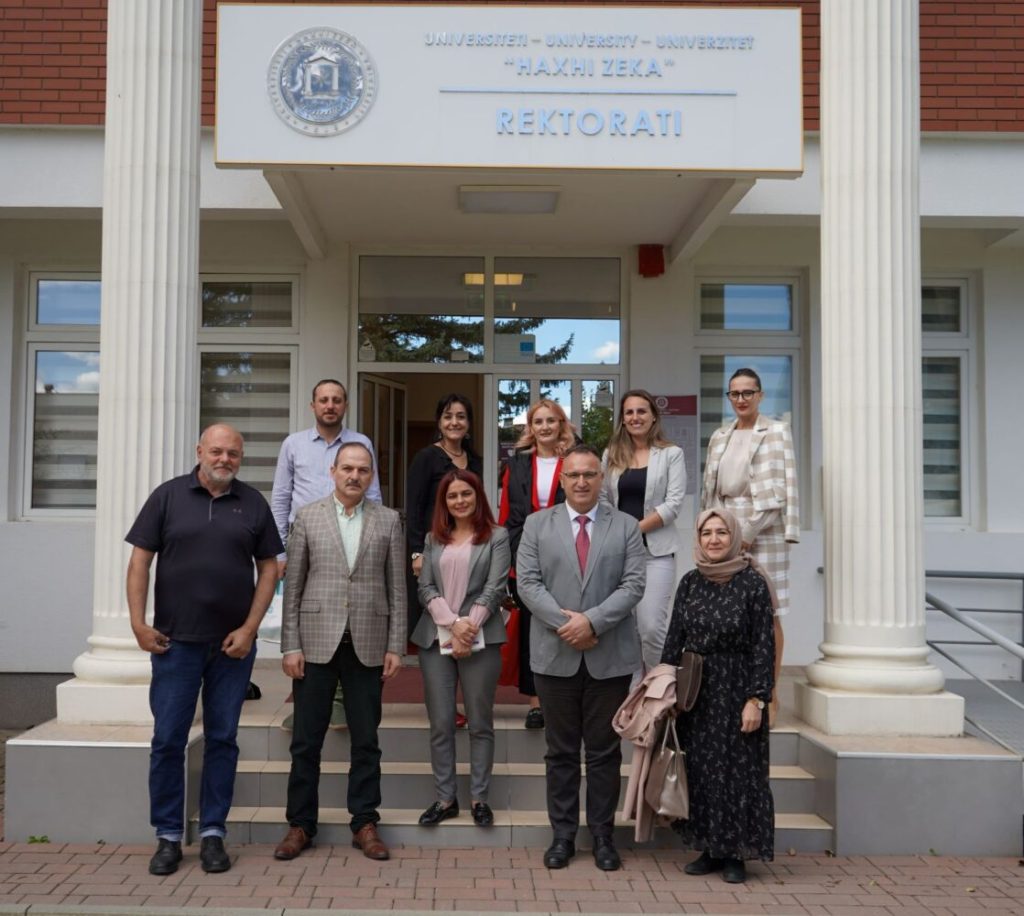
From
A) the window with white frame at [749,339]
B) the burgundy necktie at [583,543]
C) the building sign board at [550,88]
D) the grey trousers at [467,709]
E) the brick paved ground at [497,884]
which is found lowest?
the brick paved ground at [497,884]

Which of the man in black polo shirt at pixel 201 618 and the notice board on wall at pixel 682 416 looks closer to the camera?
the man in black polo shirt at pixel 201 618

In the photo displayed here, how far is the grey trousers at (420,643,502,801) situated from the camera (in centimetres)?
516

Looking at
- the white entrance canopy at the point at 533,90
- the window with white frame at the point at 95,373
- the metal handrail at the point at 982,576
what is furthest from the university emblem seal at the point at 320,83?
the metal handrail at the point at 982,576

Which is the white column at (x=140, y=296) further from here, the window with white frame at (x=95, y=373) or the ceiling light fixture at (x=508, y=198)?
the window with white frame at (x=95, y=373)

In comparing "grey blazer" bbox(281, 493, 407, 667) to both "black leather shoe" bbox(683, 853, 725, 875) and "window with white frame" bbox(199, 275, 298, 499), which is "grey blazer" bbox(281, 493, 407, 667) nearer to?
"black leather shoe" bbox(683, 853, 725, 875)

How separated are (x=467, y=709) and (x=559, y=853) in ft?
2.57

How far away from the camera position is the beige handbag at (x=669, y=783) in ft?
15.7

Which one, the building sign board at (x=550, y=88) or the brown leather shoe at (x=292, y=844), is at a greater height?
the building sign board at (x=550, y=88)

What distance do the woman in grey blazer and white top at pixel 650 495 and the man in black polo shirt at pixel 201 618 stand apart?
1950 millimetres

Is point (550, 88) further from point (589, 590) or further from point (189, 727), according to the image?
point (189, 727)

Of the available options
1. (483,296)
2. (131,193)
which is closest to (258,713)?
(131,193)

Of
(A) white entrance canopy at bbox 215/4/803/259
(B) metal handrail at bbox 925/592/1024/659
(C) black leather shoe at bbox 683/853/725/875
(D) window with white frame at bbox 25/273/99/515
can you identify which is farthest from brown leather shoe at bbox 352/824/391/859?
(D) window with white frame at bbox 25/273/99/515

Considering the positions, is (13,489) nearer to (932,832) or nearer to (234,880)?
(234,880)

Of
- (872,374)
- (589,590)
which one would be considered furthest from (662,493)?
(872,374)
